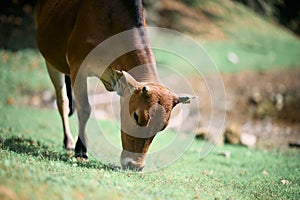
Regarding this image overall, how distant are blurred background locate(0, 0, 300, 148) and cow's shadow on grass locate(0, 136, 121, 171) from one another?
4.29 m

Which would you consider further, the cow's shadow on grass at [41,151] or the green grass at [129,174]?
the cow's shadow on grass at [41,151]

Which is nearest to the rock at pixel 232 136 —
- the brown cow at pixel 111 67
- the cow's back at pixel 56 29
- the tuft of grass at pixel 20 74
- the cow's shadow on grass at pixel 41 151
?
the brown cow at pixel 111 67

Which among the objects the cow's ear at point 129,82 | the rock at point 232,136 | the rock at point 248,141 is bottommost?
the rock at point 248,141

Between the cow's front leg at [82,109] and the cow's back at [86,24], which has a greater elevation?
the cow's back at [86,24]

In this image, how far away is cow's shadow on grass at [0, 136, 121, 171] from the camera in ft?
17.0

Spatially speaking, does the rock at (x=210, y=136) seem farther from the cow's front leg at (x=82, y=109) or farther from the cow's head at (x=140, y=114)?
the cow's head at (x=140, y=114)

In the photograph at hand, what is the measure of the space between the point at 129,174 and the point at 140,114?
0.71 meters

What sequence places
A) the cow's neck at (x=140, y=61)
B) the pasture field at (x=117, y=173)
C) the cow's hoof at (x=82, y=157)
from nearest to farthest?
the pasture field at (x=117, y=173) < the cow's neck at (x=140, y=61) < the cow's hoof at (x=82, y=157)

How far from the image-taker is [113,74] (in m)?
5.61

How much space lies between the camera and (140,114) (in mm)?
4793

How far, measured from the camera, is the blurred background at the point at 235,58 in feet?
39.6

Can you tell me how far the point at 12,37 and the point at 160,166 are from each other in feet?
37.5

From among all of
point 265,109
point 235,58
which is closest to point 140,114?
point 265,109

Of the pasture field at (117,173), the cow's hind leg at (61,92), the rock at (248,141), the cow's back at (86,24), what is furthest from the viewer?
the rock at (248,141)
